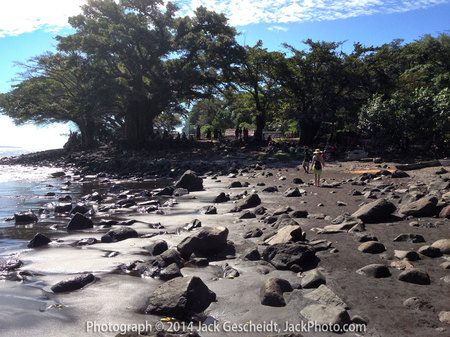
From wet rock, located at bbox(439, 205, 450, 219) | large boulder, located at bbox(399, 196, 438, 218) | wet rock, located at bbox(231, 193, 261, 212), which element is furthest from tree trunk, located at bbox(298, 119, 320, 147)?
wet rock, located at bbox(439, 205, 450, 219)

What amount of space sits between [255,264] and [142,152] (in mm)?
29425

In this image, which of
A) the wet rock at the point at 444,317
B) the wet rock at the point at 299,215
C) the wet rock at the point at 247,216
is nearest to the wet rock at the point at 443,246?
the wet rock at the point at 444,317

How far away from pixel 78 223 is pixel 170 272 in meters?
4.16

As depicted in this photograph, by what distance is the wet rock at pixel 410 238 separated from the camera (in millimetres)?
5355

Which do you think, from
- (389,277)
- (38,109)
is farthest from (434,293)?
(38,109)

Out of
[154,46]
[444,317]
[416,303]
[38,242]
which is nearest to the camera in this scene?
[444,317]

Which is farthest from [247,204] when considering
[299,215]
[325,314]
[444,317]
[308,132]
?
[308,132]

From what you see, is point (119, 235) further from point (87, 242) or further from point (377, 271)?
point (377, 271)

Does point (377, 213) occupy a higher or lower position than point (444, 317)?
higher

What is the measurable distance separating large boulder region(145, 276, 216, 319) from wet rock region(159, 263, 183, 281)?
67 cm

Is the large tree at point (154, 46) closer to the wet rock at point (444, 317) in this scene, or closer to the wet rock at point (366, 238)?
the wet rock at point (366, 238)

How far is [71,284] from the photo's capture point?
443 cm

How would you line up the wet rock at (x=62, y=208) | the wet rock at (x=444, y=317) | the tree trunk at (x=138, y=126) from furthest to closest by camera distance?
the tree trunk at (x=138, y=126) < the wet rock at (x=62, y=208) < the wet rock at (x=444, y=317)

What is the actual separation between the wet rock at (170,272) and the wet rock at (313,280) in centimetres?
169
